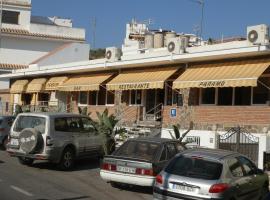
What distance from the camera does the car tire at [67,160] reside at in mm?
16641

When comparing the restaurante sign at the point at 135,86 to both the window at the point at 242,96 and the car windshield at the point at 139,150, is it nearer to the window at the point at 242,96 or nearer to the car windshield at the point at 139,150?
the window at the point at 242,96

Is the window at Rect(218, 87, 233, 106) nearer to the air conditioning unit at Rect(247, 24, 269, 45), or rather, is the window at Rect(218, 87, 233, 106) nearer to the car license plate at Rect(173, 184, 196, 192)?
the air conditioning unit at Rect(247, 24, 269, 45)

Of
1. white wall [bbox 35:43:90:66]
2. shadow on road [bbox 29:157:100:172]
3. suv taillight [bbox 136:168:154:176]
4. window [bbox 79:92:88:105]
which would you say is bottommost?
shadow on road [bbox 29:157:100:172]

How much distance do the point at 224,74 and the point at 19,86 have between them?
22.4 meters

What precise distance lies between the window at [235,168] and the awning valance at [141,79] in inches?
A: 483

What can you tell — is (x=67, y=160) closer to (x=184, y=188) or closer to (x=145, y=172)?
(x=145, y=172)

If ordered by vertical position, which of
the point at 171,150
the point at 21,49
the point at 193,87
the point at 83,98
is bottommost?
the point at 171,150

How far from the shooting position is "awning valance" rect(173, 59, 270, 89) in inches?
749

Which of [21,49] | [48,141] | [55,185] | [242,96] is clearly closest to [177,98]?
[242,96]

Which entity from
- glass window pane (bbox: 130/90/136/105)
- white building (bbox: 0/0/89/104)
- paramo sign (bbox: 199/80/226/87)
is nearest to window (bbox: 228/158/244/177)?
paramo sign (bbox: 199/80/226/87)

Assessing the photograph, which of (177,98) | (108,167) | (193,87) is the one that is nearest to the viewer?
(108,167)

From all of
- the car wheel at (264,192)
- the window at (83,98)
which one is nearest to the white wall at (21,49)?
the window at (83,98)

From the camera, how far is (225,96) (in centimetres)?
2209

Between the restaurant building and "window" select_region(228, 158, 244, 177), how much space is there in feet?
22.8
